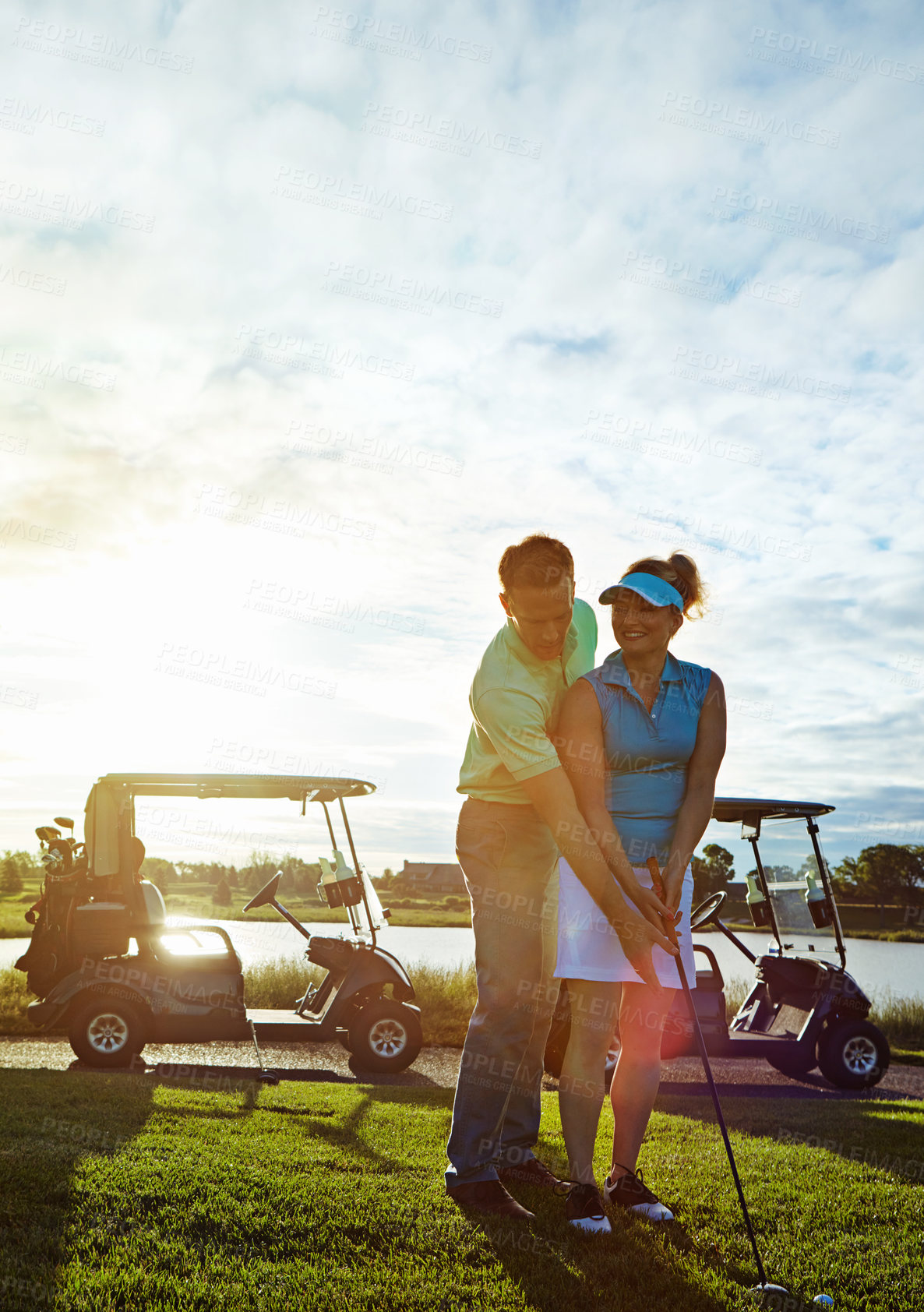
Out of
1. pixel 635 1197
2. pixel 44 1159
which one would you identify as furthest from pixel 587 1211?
pixel 44 1159

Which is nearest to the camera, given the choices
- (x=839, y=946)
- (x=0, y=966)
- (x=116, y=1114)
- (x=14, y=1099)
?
(x=116, y=1114)

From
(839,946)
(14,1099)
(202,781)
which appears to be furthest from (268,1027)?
(839,946)

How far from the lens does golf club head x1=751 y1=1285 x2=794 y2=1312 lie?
226cm

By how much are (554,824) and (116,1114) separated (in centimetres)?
272

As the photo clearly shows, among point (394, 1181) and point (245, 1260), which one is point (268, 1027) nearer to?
point (394, 1181)

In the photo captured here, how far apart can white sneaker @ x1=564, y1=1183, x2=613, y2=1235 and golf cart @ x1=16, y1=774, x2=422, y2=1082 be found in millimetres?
5366

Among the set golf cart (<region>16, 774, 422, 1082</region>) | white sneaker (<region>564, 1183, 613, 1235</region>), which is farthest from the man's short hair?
golf cart (<region>16, 774, 422, 1082</region>)

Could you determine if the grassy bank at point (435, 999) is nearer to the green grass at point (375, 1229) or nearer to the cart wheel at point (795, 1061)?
the cart wheel at point (795, 1061)

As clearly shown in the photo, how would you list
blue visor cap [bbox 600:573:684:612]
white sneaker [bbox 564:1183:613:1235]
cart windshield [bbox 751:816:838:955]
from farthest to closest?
cart windshield [bbox 751:816:838:955] → blue visor cap [bbox 600:573:684:612] → white sneaker [bbox 564:1183:613:1235]

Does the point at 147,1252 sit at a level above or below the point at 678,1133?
above

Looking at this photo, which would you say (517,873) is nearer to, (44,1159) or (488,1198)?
(488,1198)

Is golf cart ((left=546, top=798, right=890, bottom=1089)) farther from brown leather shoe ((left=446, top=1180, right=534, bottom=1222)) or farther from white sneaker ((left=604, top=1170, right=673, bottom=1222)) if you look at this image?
brown leather shoe ((left=446, top=1180, right=534, bottom=1222))

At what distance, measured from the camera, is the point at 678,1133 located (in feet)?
14.9

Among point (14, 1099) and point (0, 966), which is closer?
point (14, 1099)
